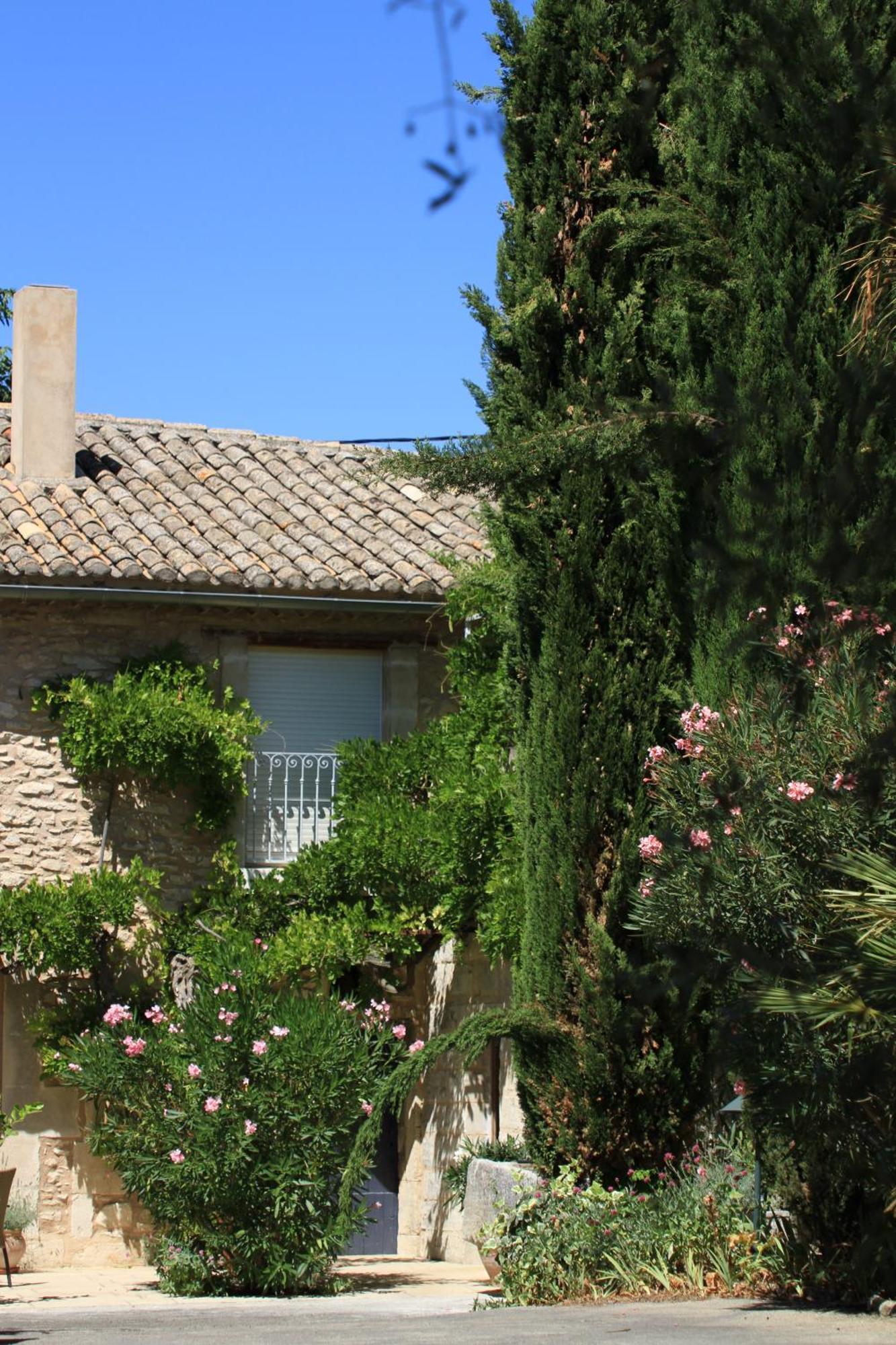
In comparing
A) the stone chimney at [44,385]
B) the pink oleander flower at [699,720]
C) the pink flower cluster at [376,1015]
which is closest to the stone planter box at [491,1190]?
the pink flower cluster at [376,1015]

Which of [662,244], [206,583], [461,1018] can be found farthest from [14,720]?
[662,244]

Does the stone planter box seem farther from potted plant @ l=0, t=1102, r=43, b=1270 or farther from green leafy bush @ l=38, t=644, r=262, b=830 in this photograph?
green leafy bush @ l=38, t=644, r=262, b=830

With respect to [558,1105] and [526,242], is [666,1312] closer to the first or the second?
[558,1105]

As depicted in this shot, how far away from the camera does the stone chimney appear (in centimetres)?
1446

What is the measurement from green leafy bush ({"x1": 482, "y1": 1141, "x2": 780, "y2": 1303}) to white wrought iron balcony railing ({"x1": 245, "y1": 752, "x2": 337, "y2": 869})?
5.02 metres

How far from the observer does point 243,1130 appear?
32.5 ft

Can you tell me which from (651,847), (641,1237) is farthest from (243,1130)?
(651,847)

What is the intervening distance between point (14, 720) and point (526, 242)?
5540 mm

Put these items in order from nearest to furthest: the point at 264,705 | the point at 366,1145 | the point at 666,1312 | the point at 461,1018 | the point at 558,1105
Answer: the point at 666,1312 → the point at 558,1105 → the point at 366,1145 → the point at 461,1018 → the point at 264,705

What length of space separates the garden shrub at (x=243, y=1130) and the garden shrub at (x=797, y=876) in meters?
3.11

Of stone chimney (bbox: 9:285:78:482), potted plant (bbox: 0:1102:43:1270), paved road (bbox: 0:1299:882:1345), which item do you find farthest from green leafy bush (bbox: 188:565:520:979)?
paved road (bbox: 0:1299:882:1345)

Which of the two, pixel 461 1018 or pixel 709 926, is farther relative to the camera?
pixel 461 1018

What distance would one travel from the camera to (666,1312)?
7.25m

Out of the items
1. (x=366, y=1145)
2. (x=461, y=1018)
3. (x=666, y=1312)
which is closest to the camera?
(x=666, y=1312)
